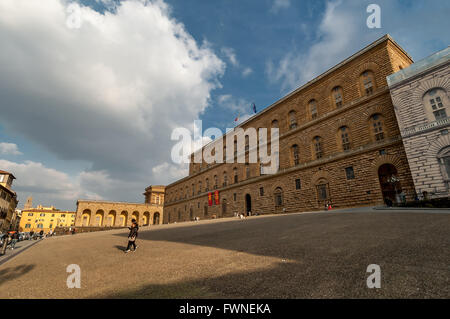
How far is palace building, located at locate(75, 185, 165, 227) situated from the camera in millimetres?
46356

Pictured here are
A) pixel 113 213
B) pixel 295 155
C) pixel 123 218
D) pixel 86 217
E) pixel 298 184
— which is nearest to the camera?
pixel 298 184

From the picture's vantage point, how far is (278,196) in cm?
2469

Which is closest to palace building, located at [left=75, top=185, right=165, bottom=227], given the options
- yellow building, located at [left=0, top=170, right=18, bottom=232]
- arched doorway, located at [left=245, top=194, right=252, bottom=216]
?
yellow building, located at [left=0, top=170, right=18, bottom=232]

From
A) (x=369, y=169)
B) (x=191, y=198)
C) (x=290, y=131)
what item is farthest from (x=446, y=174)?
(x=191, y=198)

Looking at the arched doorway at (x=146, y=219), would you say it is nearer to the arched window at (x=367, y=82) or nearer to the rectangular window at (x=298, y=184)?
the rectangular window at (x=298, y=184)

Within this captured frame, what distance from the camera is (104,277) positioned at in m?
4.74

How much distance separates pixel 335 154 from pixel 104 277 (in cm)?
1961

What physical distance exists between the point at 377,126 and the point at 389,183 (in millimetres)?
4583

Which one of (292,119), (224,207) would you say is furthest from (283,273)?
(224,207)

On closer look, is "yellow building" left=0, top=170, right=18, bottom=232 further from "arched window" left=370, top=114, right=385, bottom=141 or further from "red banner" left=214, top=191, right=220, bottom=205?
"arched window" left=370, top=114, right=385, bottom=141

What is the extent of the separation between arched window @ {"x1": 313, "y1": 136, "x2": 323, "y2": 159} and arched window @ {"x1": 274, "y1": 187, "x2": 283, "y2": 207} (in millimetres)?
5705

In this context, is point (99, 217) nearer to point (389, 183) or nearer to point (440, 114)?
point (389, 183)

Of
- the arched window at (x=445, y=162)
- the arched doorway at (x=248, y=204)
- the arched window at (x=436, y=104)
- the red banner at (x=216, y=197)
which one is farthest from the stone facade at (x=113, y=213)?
the arched window at (x=436, y=104)

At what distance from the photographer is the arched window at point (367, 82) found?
A: 18266mm
